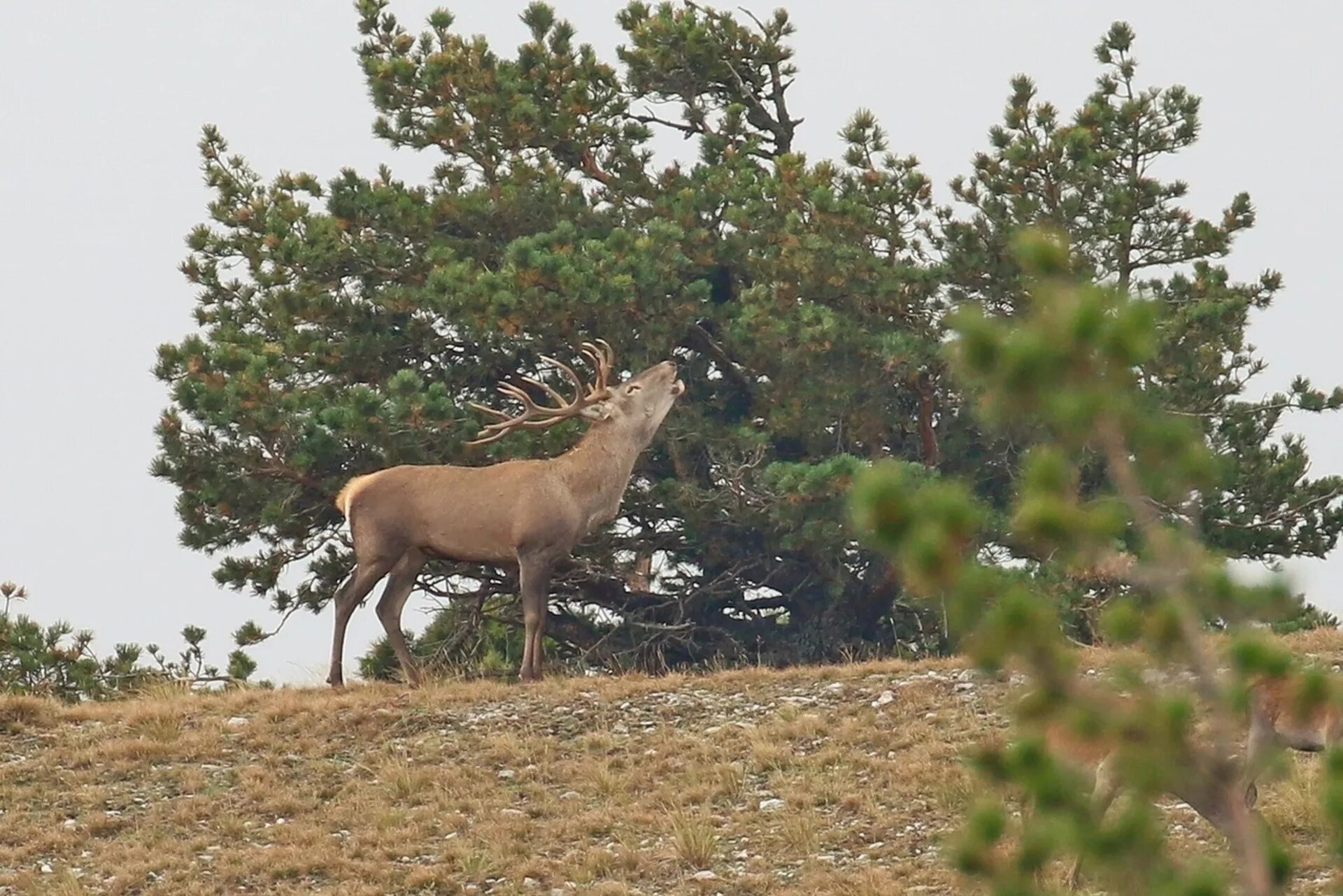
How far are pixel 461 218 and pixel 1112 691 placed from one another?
16.0 meters

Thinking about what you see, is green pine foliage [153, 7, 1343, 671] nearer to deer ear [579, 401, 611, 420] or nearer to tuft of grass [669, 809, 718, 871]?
deer ear [579, 401, 611, 420]

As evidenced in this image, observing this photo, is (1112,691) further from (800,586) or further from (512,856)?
(800,586)

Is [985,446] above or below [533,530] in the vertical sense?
above

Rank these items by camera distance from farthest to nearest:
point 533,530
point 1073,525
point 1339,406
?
point 1339,406 < point 533,530 < point 1073,525

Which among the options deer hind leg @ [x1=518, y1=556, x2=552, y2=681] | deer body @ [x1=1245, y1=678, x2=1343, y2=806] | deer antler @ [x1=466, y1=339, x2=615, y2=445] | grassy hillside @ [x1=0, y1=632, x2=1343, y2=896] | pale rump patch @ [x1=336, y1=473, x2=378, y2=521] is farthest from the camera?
deer antler @ [x1=466, y1=339, x2=615, y2=445]

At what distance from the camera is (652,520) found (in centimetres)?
1970

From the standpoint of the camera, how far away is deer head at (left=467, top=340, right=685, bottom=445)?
15.1 meters

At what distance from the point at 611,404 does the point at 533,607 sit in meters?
1.68

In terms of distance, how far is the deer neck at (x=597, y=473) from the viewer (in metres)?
14.7

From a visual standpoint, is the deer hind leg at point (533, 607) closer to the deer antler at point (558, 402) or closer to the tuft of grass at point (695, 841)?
the deer antler at point (558, 402)

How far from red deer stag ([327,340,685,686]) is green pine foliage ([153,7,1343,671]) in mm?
2456

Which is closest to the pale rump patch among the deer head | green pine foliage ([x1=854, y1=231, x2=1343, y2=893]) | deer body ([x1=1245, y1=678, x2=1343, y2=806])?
the deer head

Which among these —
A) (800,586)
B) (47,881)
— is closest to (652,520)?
(800,586)

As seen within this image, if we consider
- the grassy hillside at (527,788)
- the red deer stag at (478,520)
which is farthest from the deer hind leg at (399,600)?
the grassy hillside at (527,788)
